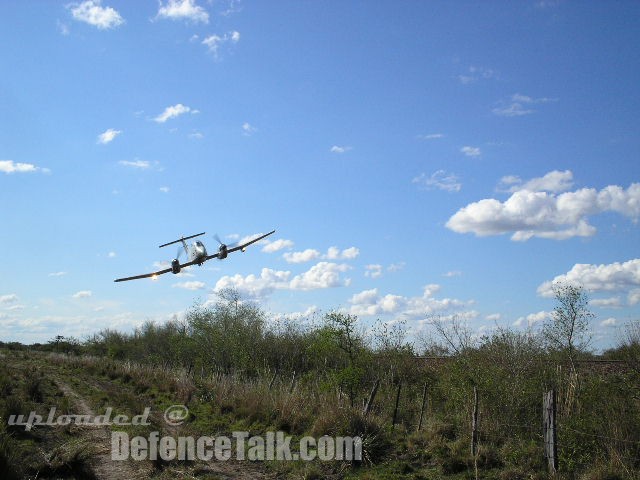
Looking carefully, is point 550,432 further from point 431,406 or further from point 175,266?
point 175,266

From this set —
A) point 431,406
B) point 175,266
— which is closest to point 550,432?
point 431,406

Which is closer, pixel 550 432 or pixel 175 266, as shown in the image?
pixel 550 432

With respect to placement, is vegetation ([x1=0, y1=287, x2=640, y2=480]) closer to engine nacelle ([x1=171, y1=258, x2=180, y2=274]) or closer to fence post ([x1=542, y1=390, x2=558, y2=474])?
fence post ([x1=542, y1=390, x2=558, y2=474])

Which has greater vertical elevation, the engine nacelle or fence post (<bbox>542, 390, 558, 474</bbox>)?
the engine nacelle

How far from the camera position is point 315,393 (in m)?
17.9

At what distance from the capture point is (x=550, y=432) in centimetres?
1030

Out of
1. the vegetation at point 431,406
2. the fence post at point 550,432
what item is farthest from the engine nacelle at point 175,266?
the fence post at point 550,432

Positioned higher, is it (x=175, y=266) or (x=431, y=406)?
(x=175, y=266)

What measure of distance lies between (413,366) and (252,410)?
827 cm

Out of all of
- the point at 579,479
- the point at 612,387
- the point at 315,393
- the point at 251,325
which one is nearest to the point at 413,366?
the point at 315,393

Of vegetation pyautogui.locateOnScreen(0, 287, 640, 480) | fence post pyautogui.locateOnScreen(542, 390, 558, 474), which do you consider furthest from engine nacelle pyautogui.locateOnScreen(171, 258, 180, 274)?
fence post pyautogui.locateOnScreen(542, 390, 558, 474)

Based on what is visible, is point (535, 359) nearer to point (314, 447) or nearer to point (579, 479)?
point (579, 479)

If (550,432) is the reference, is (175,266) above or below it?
above

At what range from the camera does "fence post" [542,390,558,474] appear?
1011 cm
